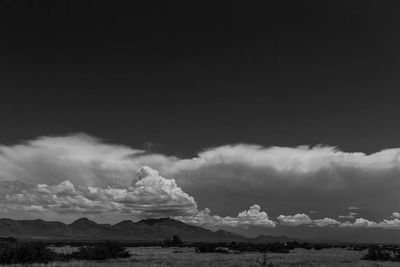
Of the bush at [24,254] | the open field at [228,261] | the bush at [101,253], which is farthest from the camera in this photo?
the bush at [101,253]

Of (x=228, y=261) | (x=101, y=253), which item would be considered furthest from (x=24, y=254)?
(x=228, y=261)

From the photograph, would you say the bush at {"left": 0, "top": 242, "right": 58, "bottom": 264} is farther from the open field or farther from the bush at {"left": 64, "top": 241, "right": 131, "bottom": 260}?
the bush at {"left": 64, "top": 241, "right": 131, "bottom": 260}

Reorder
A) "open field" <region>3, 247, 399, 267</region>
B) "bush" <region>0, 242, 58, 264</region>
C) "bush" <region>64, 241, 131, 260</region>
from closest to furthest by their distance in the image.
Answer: "open field" <region>3, 247, 399, 267</region>, "bush" <region>0, 242, 58, 264</region>, "bush" <region>64, 241, 131, 260</region>

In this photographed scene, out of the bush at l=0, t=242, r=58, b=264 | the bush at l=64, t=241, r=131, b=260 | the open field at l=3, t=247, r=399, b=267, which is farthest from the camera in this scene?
the bush at l=64, t=241, r=131, b=260

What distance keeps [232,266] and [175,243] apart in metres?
115

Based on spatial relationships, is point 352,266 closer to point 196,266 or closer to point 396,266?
point 396,266

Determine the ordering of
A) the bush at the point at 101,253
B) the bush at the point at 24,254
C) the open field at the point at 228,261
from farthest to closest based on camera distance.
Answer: the bush at the point at 101,253 < the bush at the point at 24,254 < the open field at the point at 228,261

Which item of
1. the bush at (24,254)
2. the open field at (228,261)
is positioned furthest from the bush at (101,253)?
the bush at (24,254)

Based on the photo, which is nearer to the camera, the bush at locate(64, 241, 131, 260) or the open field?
the open field

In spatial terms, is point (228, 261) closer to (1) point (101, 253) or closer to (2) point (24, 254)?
(1) point (101, 253)

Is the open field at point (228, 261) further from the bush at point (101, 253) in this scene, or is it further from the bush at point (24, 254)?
the bush at point (24, 254)

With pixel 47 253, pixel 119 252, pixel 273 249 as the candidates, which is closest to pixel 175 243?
pixel 273 249

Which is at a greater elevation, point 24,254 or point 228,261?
point 24,254

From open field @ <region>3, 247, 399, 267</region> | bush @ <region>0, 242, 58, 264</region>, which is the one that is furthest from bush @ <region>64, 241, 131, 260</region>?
bush @ <region>0, 242, 58, 264</region>
